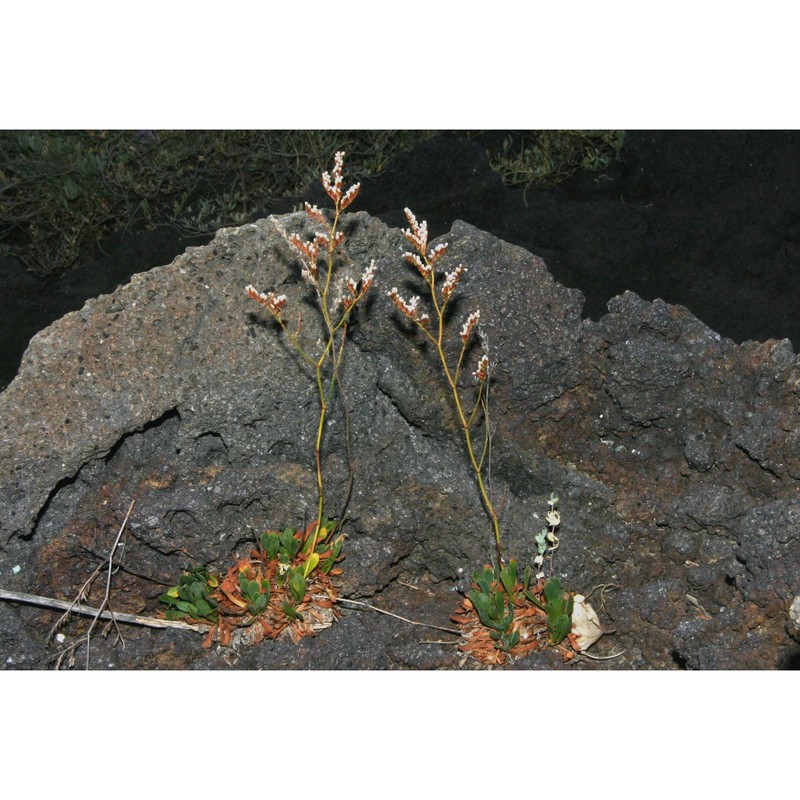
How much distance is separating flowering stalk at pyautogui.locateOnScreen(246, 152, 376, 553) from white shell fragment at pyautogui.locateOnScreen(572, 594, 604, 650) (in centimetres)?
85

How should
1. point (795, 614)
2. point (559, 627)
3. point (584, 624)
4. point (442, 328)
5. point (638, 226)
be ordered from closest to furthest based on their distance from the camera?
point (795, 614) → point (559, 627) → point (584, 624) → point (442, 328) → point (638, 226)

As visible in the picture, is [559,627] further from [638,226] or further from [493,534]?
[638,226]

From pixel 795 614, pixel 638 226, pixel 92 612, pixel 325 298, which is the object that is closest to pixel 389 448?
pixel 325 298

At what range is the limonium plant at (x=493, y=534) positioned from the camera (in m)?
3.26

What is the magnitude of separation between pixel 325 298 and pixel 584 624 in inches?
51.5

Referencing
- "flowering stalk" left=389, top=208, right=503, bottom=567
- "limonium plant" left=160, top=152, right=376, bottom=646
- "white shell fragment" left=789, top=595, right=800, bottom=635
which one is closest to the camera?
"white shell fragment" left=789, top=595, right=800, bottom=635

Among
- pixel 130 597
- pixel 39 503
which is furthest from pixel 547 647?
pixel 39 503

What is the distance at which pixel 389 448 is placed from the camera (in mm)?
3598

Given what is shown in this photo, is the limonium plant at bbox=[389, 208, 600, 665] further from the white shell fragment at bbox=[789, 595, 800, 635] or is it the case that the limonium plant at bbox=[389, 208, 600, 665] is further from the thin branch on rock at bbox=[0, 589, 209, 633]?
the thin branch on rock at bbox=[0, 589, 209, 633]

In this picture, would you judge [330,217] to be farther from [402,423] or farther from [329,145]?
[329,145]

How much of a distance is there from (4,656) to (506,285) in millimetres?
1939

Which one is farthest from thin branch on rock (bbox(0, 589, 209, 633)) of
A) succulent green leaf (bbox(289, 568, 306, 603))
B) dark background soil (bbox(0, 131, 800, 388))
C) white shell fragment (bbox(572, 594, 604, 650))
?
dark background soil (bbox(0, 131, 800, 388))

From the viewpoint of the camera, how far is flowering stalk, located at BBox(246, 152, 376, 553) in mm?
3191

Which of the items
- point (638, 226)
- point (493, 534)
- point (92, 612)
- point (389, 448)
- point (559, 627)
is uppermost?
point (638, 226)
